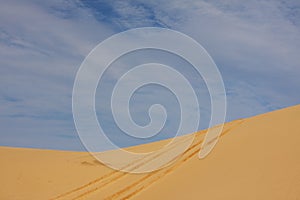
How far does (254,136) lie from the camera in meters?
13.9

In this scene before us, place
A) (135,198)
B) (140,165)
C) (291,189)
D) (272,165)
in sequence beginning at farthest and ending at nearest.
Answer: (140,165) < (135,198) < (272,165) < (291,189)

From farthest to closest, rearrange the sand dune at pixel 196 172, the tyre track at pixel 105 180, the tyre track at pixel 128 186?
the tyre track at pixel 105 180 < the tyre track at pixel 128 186 < the sand dune at pixel 196 172

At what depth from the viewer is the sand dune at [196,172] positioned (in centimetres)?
998

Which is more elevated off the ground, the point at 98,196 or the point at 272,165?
the point at 272,165

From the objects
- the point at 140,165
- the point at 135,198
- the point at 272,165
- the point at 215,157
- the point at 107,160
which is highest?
the point at 272,165

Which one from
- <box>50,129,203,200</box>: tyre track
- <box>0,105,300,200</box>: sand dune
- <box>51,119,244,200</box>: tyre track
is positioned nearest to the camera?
<box>0,105,300,200</box>: sand dune

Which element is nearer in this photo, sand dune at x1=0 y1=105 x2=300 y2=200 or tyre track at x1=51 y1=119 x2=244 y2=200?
sand dune at x1=0 y1=105 x2=300 y2=200

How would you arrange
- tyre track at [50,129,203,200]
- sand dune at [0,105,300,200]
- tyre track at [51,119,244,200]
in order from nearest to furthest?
sand dune at [0,105,300,200]
tyre track at [51,119,244,200]
tyre track at [50,129,203,200]

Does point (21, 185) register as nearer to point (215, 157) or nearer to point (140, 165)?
point (140, 165)

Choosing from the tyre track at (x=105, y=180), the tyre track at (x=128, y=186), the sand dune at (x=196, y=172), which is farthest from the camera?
the tyre track at (x=105, y=180)

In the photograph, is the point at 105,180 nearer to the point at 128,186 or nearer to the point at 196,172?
the point at 128,186

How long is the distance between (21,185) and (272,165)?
30.7 ft

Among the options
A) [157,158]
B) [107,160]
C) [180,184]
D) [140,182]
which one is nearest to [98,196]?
[140,182]

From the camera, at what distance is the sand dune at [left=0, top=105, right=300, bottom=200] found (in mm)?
9984
